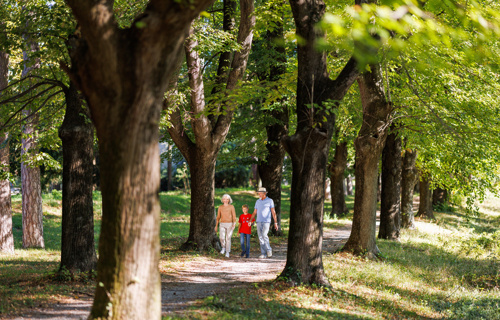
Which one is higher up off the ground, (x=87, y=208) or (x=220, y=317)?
(x=87, y=208)

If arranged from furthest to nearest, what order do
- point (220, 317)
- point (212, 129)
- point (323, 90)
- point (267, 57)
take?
1. point (267, 57)
2. point (212, 129)
3. point (323, 90)
4. point (220, 317)

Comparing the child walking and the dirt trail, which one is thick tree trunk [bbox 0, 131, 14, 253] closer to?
the dirt trail

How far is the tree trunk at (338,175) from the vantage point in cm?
2872

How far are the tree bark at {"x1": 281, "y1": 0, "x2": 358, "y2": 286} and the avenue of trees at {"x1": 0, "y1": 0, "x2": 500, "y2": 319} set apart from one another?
1.1 inches

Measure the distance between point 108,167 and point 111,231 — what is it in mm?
682

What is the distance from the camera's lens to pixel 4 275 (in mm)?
10469

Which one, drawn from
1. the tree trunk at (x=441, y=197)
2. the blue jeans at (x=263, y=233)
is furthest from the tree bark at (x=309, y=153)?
the tree trunk at (x=441, y=197)

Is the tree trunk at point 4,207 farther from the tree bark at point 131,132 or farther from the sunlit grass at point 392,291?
the tree bark at point 131,132

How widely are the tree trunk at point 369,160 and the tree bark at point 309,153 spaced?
490 cm

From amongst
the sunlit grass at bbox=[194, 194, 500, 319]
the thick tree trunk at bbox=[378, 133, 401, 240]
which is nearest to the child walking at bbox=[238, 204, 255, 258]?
the sunlit grass at bbox=[194, 194, 500, 319]

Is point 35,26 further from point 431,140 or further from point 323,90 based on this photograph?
point 431,140

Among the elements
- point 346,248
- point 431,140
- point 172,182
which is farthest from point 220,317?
point 172,182

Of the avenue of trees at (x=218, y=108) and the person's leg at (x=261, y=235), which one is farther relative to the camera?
the person's leg at (x=261, y=235)

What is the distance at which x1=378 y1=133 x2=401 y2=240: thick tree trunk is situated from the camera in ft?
61.3
